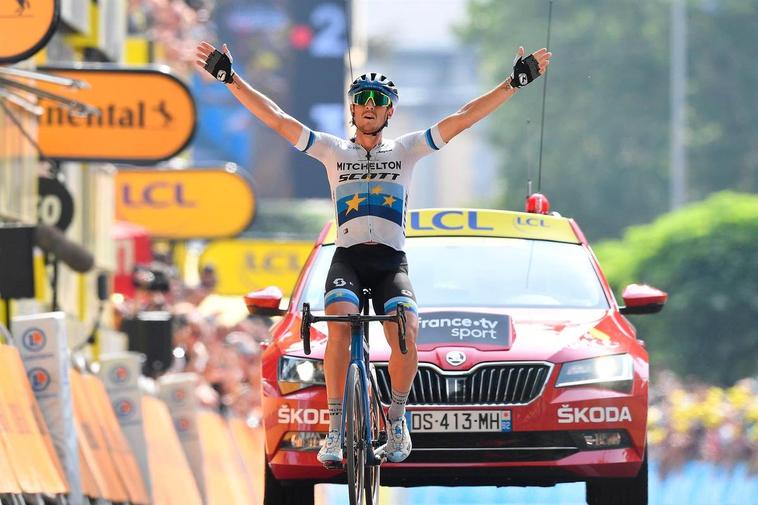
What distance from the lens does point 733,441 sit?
2925cm

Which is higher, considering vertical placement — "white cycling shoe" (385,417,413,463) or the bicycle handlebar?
the bicycle handlebar

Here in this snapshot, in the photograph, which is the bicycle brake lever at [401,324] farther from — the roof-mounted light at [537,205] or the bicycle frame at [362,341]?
the roof-mounted light at [537,205]

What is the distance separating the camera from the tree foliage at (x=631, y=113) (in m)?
78.5

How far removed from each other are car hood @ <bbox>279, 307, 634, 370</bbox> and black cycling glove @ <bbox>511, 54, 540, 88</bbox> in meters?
1.49

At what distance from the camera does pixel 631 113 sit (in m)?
79.8

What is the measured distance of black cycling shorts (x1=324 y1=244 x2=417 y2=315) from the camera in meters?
11.0

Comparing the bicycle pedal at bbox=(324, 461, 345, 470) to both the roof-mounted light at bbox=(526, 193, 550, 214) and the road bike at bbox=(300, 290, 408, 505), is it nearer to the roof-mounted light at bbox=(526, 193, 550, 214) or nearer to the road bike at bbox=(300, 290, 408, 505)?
the road bike at bbox=(300, 290, 408, 505)

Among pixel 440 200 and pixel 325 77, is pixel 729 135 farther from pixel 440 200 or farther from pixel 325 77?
pixel 440 200

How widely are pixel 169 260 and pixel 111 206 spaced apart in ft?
6.13

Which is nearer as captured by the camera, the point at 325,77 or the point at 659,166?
the point at 325,77

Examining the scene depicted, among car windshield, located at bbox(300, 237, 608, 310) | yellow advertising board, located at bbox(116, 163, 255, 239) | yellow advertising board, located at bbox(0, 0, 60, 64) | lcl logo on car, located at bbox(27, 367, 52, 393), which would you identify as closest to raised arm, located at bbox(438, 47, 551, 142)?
car windshield, located at bbox(300, 237, 608, 310)

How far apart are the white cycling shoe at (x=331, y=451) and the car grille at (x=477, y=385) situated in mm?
934

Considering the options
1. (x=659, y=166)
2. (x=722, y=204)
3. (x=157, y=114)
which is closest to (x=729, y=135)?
(x=659, y=166)

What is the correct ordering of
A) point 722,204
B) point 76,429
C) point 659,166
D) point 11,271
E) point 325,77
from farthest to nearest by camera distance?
point 659,166, point 722,204, point 325,77, point 11,271, point 76,429
